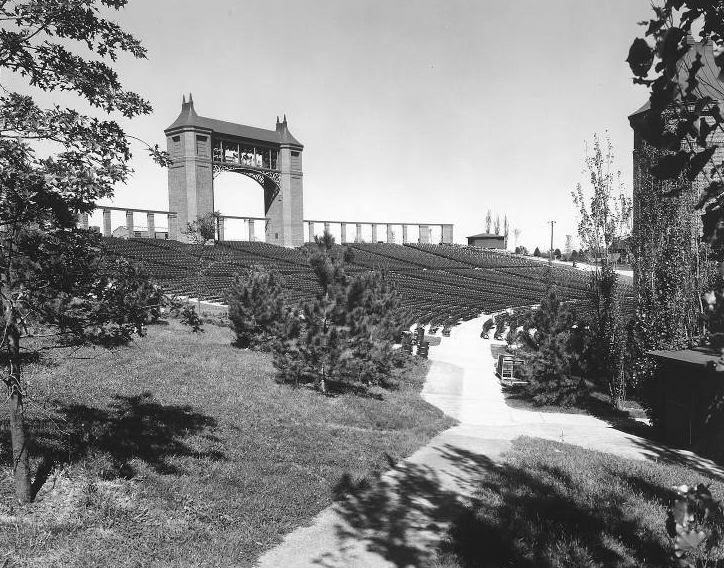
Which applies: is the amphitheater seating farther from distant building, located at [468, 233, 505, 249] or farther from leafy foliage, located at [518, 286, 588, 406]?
distant building, located at [468, 233, 505, 249]

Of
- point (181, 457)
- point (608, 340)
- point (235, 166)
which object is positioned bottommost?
point (181, 457)

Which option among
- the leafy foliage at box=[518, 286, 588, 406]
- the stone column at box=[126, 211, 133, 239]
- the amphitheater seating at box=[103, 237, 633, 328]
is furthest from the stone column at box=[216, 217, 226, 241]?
the leafy foliage at box=[518, 286, 588, 406]

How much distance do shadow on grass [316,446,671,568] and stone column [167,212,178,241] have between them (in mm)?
56060

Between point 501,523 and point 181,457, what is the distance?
5171 mm

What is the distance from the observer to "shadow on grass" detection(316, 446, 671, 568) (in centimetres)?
624

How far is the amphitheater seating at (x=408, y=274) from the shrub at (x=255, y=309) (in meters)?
5.09

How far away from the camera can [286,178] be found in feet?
225

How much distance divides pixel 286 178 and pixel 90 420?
60909 mm

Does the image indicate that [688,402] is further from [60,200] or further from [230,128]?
[230,128]

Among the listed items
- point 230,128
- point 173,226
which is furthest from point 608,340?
point 230,128

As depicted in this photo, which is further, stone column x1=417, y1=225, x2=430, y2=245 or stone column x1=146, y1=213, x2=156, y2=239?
stone column x1=417, y1=225, x2=430, y2=245

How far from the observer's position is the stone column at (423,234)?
93875mm

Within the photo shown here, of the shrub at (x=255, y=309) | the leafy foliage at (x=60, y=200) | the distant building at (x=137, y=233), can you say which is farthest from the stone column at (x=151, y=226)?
the leafy foliage at (x=60, y=200)

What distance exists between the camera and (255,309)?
2084 centimetres
